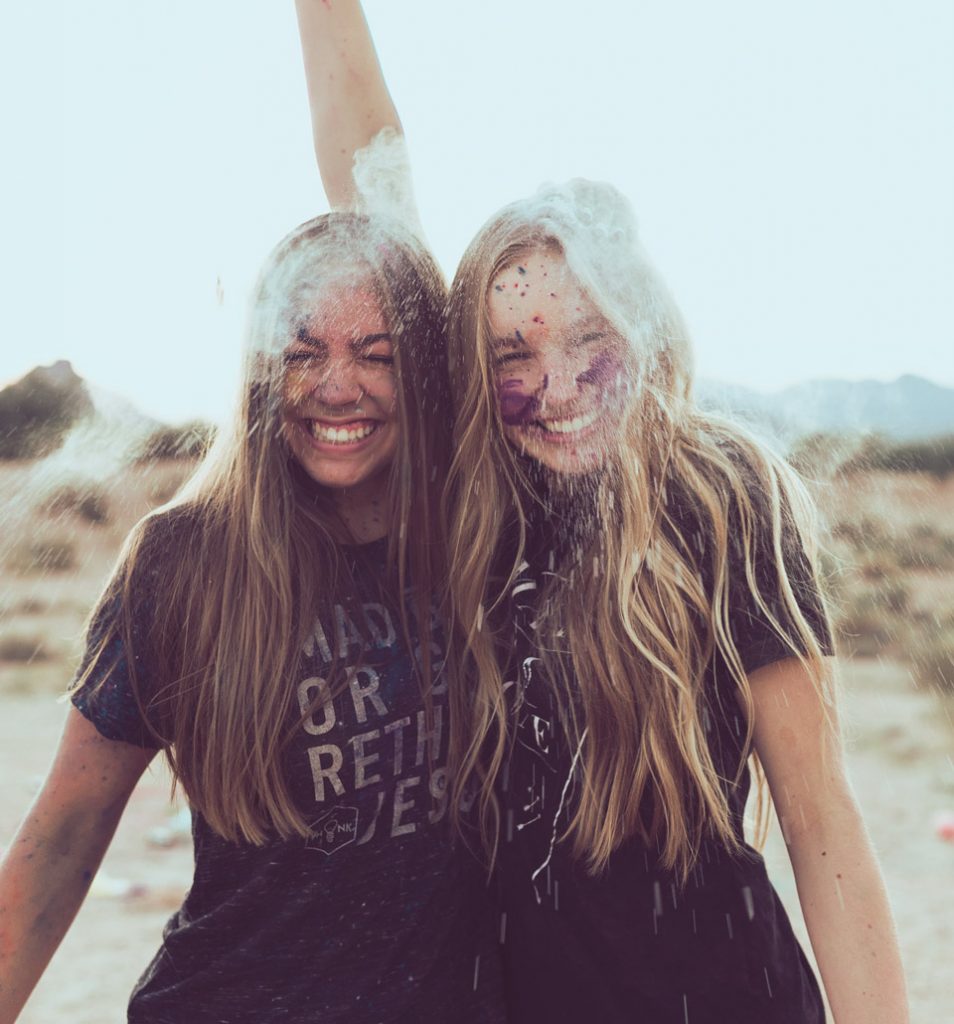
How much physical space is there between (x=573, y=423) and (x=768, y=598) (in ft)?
1.41

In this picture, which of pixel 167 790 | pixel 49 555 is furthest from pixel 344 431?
pixel 49 555

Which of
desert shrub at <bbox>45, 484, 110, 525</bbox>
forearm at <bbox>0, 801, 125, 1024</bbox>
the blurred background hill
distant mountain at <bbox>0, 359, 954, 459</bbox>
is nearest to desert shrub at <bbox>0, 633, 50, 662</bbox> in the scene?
the blurred background hill

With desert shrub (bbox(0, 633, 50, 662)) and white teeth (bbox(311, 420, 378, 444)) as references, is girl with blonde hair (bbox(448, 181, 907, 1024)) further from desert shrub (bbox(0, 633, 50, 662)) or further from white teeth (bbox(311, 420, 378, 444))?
desert shrub (bbox(0, 633, 50, 662))

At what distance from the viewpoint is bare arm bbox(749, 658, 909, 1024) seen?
1493 mm

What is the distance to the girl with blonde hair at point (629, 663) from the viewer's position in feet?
5.06

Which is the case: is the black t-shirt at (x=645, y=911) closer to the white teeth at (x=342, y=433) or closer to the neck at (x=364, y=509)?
the neck at (x=364, y=509)

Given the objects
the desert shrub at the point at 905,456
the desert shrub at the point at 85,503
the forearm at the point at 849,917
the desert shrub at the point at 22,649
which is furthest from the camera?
the desert shrub at the point at 85,503

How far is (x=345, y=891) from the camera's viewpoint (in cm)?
162

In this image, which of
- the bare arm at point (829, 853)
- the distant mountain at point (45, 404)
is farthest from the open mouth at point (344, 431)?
the distant mountain at point (45, 404)

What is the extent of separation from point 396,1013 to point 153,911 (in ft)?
10.6

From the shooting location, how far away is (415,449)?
71.7 inches

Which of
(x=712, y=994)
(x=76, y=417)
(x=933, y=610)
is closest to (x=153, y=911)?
(x=76, y=417)

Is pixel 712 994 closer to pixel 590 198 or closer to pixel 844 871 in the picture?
pixel 844 871

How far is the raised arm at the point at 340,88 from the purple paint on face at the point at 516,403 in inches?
28.8
